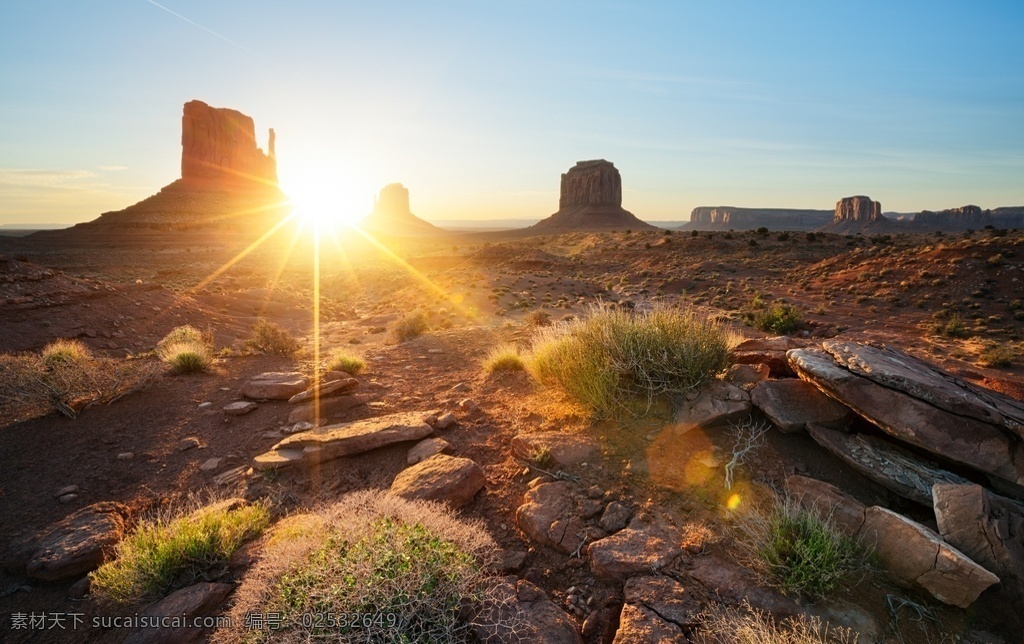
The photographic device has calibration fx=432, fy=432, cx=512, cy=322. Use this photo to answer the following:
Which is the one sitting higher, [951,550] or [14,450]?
[951,550]

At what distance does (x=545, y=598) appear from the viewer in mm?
3330

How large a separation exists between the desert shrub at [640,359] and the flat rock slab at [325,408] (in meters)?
3.75

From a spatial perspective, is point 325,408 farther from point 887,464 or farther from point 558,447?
point 887,464

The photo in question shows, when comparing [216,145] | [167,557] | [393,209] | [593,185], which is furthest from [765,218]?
[167,557]

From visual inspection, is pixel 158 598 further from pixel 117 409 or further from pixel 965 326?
pixel 965 326

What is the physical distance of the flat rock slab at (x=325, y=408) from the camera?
6.93 meters

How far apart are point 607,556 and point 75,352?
1215cm

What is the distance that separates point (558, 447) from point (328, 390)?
441 cm

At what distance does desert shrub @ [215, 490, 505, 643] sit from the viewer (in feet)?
8.61

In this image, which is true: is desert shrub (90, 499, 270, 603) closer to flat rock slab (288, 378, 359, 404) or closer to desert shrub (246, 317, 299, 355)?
flat rock slab (288, 378, 359, 404)

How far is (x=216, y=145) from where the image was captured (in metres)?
88.4

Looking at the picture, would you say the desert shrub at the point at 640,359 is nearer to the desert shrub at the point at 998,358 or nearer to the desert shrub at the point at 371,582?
the desert shrub at the point at 371,582

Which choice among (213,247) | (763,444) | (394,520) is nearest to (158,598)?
(394,520)

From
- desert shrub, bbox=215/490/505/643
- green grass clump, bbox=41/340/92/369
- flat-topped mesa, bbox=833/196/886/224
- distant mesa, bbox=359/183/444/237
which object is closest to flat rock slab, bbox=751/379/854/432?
desert shrub, bbox=215/490/505/643
